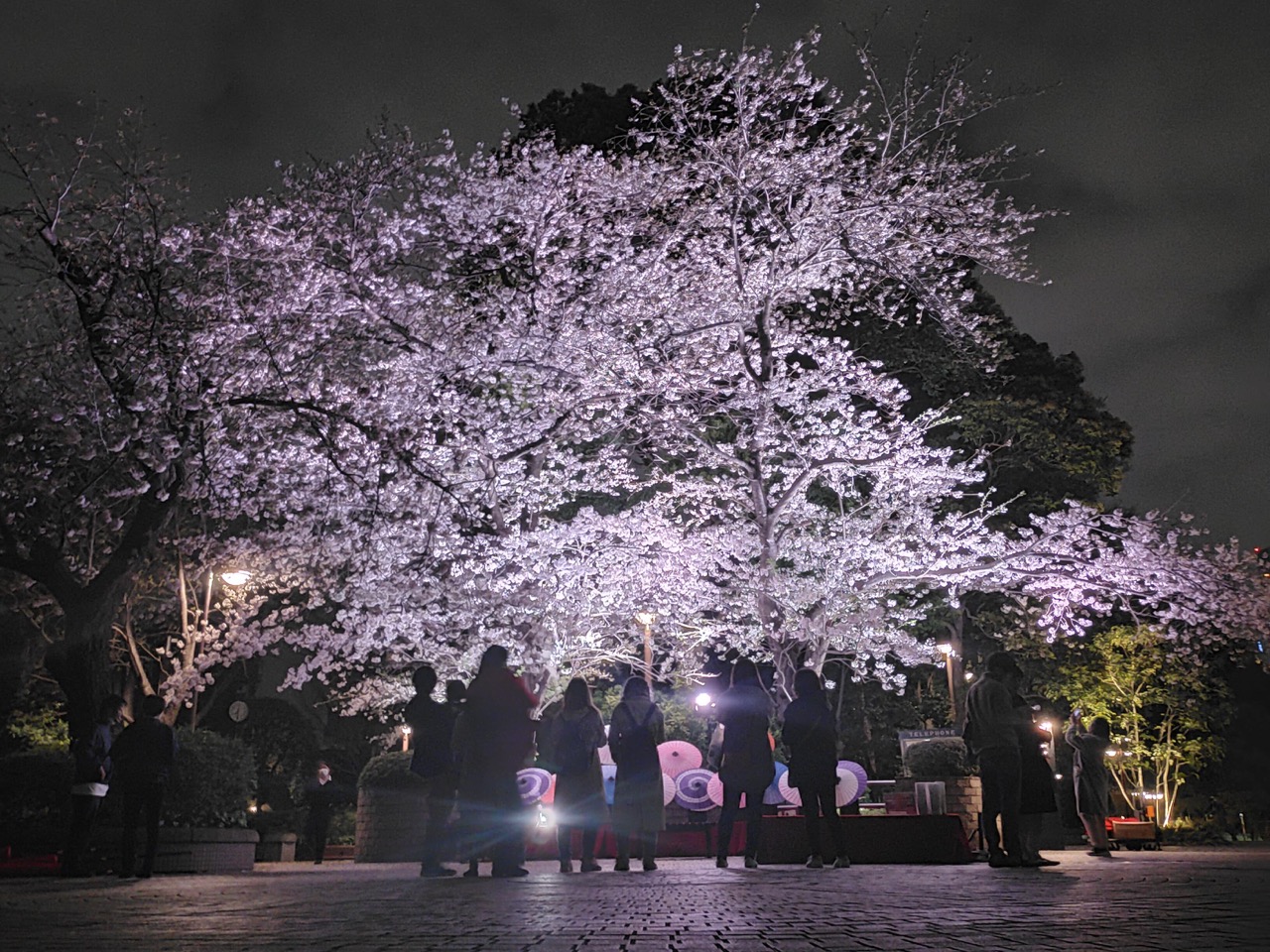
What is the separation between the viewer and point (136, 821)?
10320 mm

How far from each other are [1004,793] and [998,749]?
405 mm

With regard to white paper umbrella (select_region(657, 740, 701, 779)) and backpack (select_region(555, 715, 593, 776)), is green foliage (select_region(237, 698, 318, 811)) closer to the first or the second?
white paper umbrella (select_region(657, 740, 701, 779))

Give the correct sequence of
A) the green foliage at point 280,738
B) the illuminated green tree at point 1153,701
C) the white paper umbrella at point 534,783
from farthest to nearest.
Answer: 1. the green foliage at point 280,738
2. the illuminated green tree at point 1153,701
3. the white paper umbrella at point 534,783

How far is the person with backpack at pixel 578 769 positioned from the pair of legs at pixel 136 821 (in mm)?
3960

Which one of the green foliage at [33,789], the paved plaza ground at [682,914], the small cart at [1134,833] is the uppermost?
the green foliage at [33,789]

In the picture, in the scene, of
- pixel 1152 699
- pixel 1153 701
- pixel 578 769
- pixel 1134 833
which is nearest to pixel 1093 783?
pixel 1134 833

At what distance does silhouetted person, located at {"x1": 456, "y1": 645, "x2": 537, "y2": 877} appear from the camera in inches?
367

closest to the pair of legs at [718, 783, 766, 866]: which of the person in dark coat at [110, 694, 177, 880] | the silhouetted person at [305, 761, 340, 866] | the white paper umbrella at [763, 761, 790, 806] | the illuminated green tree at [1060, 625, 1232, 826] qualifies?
the white paper umbrella at [763, 761, 790, 806]

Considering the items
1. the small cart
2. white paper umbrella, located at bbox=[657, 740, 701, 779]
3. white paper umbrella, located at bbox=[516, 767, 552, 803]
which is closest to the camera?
white paper umbrella, located at bbox=[516, 767, 552, 803]

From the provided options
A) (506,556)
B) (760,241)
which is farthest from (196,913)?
(760,241)

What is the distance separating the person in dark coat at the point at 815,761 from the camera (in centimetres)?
1033

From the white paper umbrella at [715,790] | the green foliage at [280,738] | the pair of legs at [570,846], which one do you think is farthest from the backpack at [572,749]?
the green foliage at [280,738]

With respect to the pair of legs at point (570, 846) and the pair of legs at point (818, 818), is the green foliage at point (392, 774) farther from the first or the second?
the pair of legs at point (818, 818)

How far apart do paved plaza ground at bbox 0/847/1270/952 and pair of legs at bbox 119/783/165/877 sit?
1.67m
